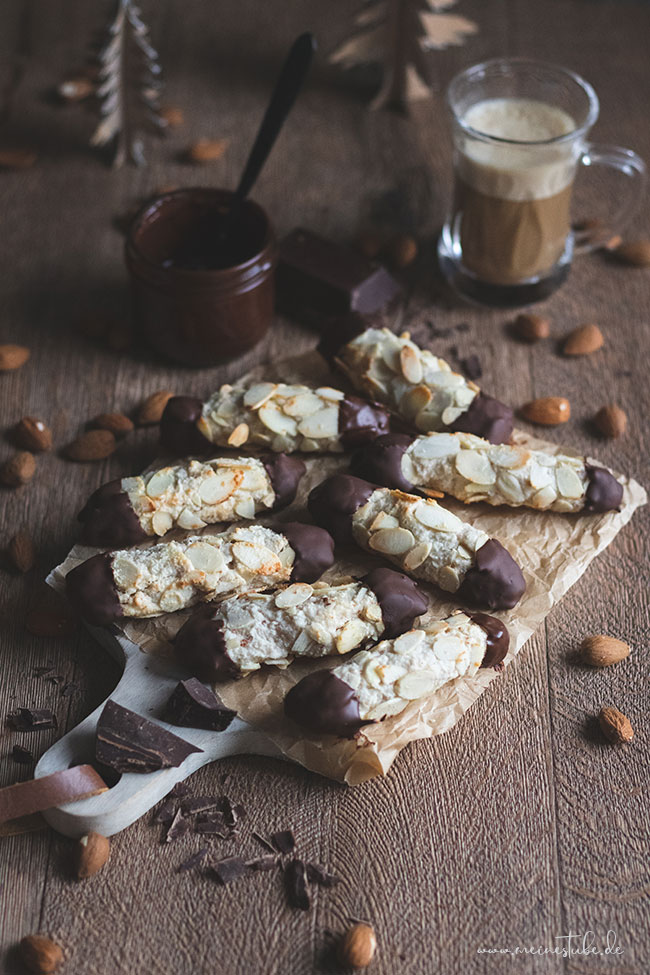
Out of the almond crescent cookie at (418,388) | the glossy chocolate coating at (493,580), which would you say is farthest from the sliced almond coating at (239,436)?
the glossy chocolate coating at (493,580)

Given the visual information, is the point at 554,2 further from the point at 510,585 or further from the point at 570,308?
the point at 510,585

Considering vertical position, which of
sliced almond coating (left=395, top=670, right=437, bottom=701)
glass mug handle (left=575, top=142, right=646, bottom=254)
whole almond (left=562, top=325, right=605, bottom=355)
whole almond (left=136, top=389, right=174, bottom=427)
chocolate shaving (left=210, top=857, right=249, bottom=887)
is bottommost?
chocolate shaving (left=210, top=857, right=249, bottom=887)

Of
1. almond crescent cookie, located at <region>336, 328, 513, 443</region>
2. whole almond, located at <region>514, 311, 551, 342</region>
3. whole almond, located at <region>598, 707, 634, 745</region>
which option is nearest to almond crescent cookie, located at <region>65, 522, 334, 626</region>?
almond crescent cookie, located at <region>336, 328, 513, 443</region>

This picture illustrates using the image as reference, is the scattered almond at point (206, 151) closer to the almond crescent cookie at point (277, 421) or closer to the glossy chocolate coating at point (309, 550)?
the almond crescent cookie at point (277, 421)

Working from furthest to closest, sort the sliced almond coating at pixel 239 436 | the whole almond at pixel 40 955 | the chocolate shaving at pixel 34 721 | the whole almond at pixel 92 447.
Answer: the whole almond at pixel 92 447, the sliced almond coating at pixel 239 436, the chocolate shaving at pixel 34 721, the whole almond at pixel 40 955

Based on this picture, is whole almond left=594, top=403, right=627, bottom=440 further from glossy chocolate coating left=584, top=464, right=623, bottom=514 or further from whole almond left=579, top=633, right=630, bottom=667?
whole almond left=579, top=633, right=630, bottom=667

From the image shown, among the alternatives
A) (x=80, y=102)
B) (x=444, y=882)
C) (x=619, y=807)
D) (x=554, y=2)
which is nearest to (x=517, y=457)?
(x=619, y=807)

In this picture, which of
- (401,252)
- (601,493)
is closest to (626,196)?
(401,252)
